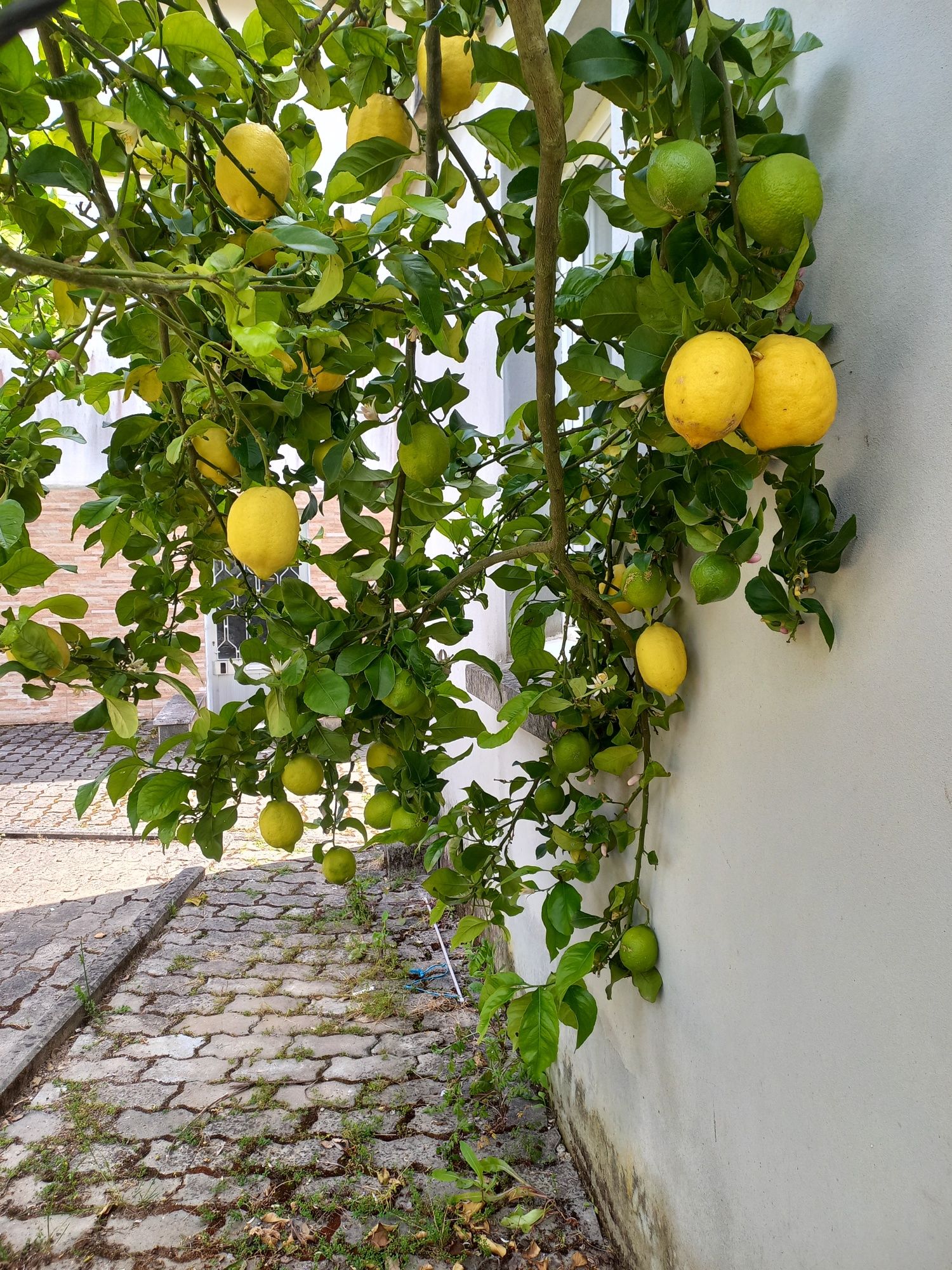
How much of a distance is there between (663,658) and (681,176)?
2.71ft

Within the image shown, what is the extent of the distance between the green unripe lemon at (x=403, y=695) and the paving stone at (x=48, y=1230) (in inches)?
66.1

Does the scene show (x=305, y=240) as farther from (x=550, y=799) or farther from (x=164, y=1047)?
(x=164, y=1047)

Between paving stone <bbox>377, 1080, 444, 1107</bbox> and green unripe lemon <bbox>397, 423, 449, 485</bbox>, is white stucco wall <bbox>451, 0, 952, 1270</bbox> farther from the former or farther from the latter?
paving stone <bbox>377, 1080, 444, 1107</bbox>

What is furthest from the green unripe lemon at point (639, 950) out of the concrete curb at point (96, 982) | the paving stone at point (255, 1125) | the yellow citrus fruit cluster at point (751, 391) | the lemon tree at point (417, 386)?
the concrete curb at point (96, 982)

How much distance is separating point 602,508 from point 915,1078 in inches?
40.2

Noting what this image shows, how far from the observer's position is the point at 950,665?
2.79 feet

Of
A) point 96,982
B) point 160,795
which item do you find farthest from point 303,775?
point 96,982

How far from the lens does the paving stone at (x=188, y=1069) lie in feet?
9.17

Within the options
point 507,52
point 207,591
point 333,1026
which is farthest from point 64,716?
point 507,52

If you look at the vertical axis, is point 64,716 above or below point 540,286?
below

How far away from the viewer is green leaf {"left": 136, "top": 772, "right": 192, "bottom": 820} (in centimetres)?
152

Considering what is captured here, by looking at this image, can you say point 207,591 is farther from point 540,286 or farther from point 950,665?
point 950,665

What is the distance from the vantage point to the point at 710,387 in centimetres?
76

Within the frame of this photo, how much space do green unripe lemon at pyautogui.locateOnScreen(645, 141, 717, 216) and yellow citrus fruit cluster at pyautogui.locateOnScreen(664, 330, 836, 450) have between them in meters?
0.12
